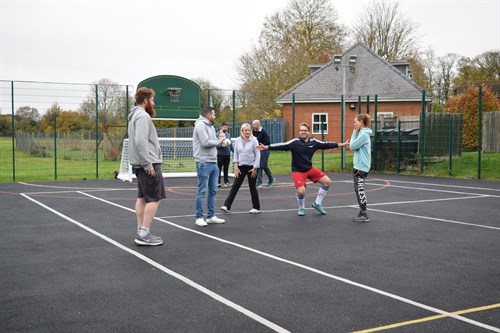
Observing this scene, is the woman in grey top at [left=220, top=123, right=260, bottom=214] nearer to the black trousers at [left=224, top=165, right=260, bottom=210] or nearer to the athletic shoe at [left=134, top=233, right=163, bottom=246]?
the black trousers at [left=224, top=165, right=260, bottom=210]

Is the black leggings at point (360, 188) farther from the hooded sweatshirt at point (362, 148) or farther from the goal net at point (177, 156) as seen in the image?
the goal net at point (177, 156)

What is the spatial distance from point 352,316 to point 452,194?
10.3 meters

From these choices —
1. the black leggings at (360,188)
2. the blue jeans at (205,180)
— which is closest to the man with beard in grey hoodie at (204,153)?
the blue jeans at (205,180)

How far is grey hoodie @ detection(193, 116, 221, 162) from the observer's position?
8.84 meters

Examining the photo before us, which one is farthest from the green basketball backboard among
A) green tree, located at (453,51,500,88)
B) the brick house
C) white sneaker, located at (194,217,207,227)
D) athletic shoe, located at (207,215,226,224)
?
green tree, located at (453,51,500,88)

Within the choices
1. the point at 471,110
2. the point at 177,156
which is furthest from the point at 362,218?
the point at 471,110

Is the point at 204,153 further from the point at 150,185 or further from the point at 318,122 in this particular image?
the point at 318,122

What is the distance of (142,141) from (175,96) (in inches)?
633

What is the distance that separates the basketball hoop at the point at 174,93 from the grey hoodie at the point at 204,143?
14205mm

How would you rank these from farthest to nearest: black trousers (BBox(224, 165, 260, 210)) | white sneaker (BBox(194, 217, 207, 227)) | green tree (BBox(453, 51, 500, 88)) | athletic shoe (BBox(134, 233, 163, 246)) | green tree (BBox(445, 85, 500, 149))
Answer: green tree (BBox(453, 51, 500, 88))
green tree (BBox(445, 85, 500, 149))
black trousers (BBox(224, 165, 260, 210))
white sneaker (BBox(194, 217, 207, 227))
athletic shoe (BBox(134, 233, 163, 246))

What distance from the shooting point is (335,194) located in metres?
13.9

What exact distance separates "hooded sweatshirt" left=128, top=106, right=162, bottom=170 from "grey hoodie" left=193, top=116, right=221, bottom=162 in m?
1.59

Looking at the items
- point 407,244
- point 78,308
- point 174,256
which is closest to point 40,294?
point 78,308

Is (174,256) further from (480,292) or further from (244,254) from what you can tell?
(480,292)
